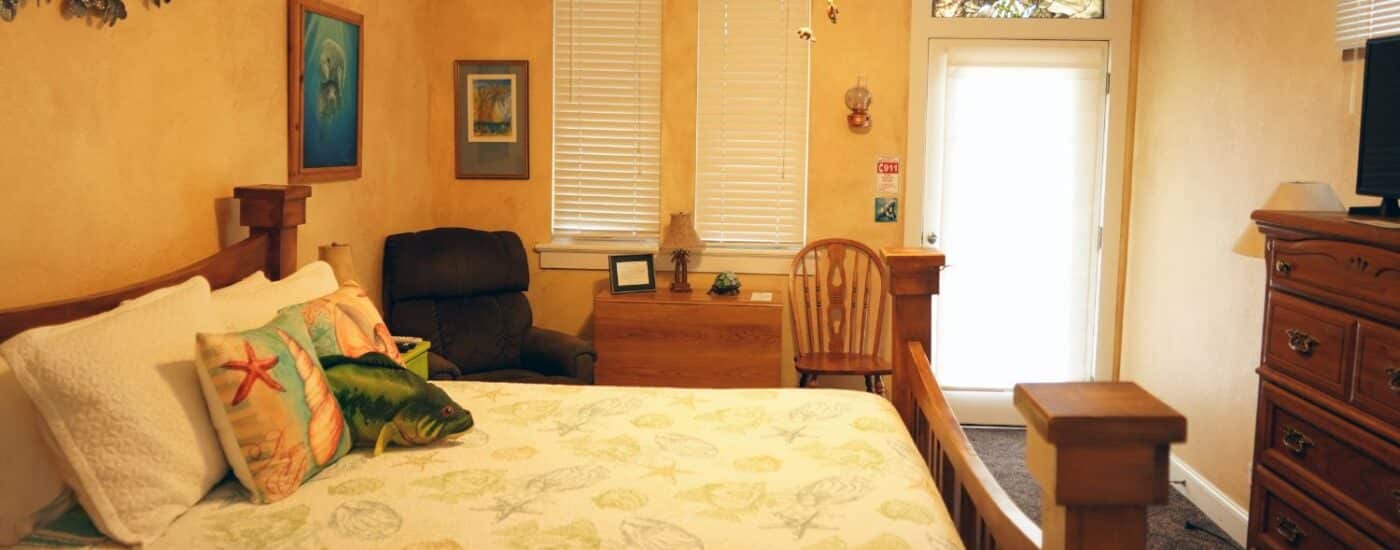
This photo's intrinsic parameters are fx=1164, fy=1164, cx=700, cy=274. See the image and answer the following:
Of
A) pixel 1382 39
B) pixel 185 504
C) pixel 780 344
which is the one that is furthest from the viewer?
pixel 780 344

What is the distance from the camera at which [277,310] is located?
2768 mm

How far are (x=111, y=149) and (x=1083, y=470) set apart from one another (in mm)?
2556

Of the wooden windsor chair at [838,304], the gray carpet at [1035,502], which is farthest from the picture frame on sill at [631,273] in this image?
the gray carpet at [1035,502]

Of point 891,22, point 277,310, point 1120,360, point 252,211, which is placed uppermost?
point 891,22

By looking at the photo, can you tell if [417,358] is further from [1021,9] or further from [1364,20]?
[1021,9]

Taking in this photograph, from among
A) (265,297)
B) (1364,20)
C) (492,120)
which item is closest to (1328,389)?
(1364,20)

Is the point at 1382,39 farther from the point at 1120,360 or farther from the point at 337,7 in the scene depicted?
the point at 337,7

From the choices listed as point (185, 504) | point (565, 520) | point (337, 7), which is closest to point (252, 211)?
point (337, 7)

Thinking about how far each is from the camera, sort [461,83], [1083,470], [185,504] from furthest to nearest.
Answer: [461,83] → [185,504] → [1083,470]

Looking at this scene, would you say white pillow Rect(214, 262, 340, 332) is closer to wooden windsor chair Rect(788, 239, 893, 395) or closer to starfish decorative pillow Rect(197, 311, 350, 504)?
starfish decorative pillow Rect(197, 311, 350, 504)

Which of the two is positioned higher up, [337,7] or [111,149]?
[337,7]

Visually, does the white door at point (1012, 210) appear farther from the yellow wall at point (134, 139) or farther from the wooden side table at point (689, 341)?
the yellow wall at point (134, 139)

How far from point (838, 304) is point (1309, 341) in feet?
8.31

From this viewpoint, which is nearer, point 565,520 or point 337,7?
point 565,520
